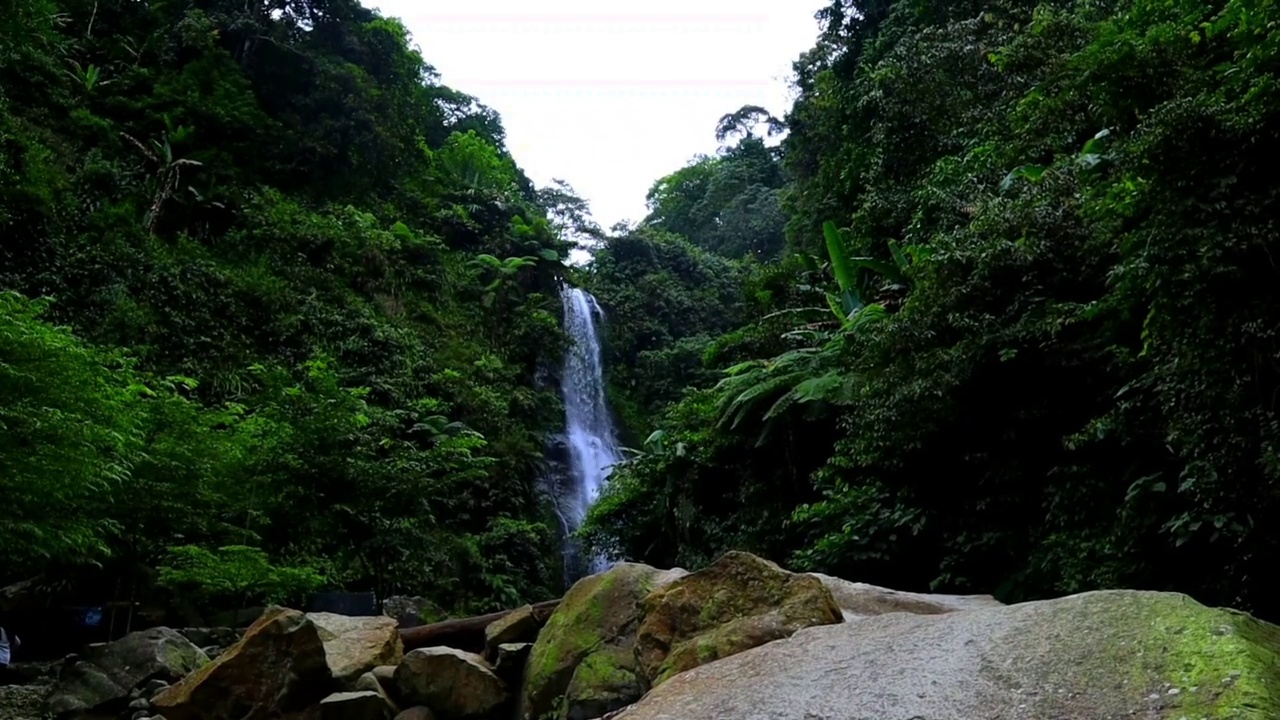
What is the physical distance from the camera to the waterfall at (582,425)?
18.5 m

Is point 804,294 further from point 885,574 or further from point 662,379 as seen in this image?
point 662,379

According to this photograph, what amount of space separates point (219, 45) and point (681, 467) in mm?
15990

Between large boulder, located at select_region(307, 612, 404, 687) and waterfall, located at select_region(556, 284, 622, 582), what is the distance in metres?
10.5

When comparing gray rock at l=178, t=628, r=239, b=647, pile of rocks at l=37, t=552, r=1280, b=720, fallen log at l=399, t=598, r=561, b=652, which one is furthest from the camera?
gray rock at l=178, t=628, r=239, b=647

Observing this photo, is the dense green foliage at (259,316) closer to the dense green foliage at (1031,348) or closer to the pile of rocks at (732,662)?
the pile of rocks at (732,662)

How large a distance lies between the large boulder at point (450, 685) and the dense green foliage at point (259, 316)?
2807 millimetres

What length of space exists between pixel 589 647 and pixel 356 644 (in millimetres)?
2131

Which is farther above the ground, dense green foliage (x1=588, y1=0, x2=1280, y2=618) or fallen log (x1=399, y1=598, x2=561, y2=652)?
dense green foliage (x1=588, y1=0, x2=1280, y2=618)

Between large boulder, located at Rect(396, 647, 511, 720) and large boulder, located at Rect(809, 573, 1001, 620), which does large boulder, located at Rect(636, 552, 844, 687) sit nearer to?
large boulder, located at Rect(809, 573, 1001, 620)

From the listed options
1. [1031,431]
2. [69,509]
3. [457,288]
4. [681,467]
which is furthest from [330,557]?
[457,288]

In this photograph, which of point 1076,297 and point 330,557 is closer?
point 1076,297

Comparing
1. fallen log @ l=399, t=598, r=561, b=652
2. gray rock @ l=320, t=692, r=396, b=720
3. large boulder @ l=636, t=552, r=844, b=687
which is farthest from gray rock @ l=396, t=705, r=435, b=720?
large boulder @ l=636, t=552, r=844, b=687

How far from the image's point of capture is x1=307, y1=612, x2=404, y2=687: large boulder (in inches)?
221

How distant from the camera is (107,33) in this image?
19719 millimetres
